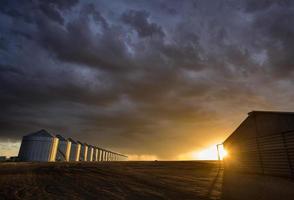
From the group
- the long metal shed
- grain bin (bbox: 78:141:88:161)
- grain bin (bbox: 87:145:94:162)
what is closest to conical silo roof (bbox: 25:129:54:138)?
grain bin (bbox: 78:141:88:161)

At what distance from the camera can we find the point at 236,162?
56.8 feet

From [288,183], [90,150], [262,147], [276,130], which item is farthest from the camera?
[90,150]

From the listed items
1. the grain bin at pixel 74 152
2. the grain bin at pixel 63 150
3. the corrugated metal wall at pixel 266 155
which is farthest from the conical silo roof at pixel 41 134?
the corrugated metal wall at pixel 266 155

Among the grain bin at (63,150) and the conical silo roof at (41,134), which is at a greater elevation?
the conical silo roof at (41,134)

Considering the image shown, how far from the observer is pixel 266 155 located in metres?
14.2

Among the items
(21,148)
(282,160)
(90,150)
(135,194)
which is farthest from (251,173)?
(90,150)

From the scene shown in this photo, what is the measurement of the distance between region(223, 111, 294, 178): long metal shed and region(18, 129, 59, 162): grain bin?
63678 mm

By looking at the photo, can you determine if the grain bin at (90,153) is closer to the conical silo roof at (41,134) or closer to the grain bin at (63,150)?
the grain bin at (63,150)

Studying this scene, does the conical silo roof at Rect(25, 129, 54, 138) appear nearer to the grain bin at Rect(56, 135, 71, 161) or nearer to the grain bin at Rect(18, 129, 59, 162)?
the grain bin at Rect(18, 129, 59, 162)

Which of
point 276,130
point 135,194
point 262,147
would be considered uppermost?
point 276,130

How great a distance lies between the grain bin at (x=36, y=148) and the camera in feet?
213

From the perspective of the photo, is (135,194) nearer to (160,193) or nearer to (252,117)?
(160,193)

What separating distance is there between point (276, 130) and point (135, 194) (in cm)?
1118

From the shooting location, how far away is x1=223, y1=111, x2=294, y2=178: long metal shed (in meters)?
12.6
